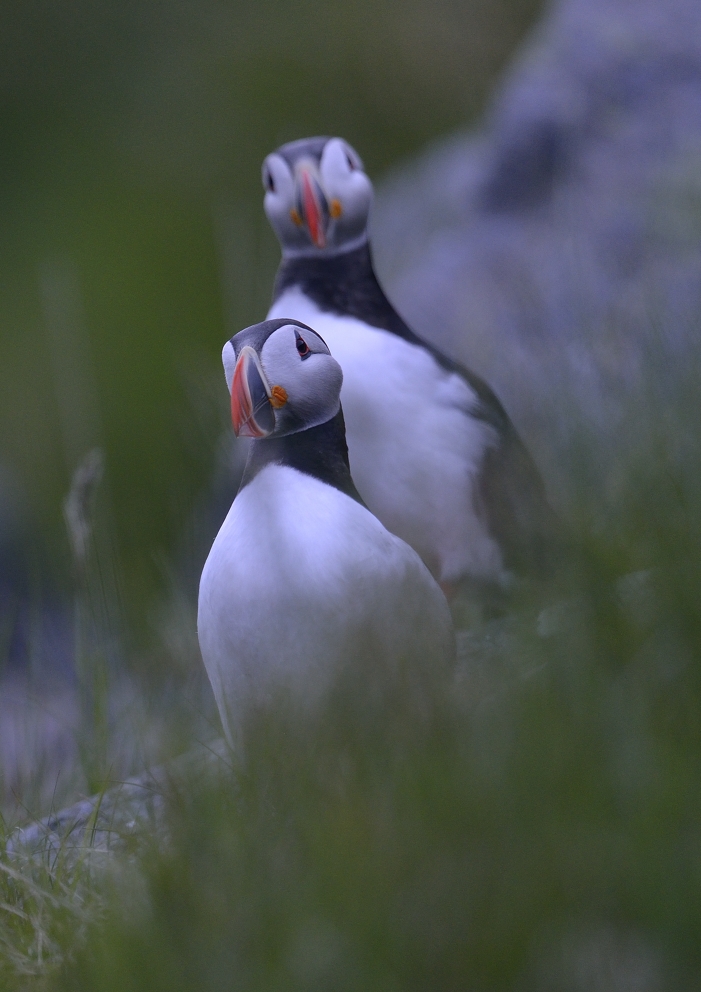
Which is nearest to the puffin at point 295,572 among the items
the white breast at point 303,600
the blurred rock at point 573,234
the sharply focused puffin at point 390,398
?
the white breast at point 303,600

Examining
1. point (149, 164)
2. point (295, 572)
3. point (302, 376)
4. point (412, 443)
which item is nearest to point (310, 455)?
point (302, 376)

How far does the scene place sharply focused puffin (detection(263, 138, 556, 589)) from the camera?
2.94 metres

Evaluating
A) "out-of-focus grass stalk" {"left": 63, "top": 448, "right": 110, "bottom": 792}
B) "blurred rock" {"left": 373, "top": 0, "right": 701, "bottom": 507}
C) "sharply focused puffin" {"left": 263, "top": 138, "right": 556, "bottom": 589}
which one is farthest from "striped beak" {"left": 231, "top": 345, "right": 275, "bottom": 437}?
"sharply focused puffin" {"left": 263, "top": 138, "right": 556, "bottom": 589}

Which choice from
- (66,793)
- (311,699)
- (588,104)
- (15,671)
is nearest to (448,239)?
(588,104)

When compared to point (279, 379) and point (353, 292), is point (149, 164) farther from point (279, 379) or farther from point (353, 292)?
point (279, 379)

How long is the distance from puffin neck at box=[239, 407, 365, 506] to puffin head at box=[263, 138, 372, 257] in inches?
36.8

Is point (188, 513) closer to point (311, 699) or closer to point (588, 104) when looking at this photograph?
Answer: point (311, 699)

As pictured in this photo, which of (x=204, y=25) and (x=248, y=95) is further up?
(x=204, y=25)

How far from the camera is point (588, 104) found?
20.1 ft

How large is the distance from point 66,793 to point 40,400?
612 centimetres

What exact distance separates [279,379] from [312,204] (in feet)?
3.44

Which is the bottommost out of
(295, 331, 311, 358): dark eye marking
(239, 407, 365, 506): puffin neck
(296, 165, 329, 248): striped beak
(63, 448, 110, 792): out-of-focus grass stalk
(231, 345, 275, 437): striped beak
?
(63, 448, 110, 792): out-of-focus grass stalk

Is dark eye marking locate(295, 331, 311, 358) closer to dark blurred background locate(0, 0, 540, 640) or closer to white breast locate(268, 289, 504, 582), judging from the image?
white breast locate(268, 289, 504, 582)

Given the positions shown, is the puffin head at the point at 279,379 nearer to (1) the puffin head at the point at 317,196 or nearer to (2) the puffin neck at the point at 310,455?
(2) the puffin neck at the point at 310,455
